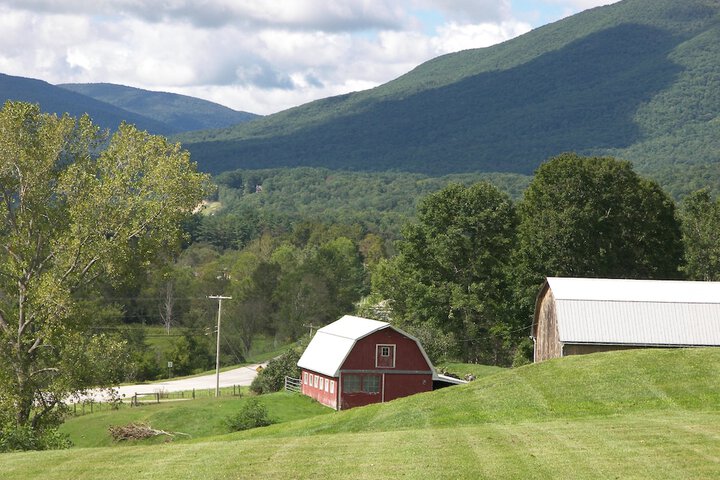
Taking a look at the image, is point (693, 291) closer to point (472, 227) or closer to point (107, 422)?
point (472, 227)

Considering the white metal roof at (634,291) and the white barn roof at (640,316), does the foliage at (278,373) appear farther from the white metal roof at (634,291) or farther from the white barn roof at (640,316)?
the white barn roof at (640,316)

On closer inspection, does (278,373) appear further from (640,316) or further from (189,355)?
(189,355)

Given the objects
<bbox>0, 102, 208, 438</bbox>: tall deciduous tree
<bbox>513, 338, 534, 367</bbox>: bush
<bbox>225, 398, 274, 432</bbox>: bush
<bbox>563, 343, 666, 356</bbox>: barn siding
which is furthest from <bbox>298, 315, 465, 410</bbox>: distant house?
<bbox>0, 102, 208, 438</bbox>: tall deciduous tree

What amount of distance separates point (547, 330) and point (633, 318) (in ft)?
22.2

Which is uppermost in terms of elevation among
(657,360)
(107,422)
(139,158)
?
(139,158)

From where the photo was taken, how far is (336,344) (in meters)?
64.5

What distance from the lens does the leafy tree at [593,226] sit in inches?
2918

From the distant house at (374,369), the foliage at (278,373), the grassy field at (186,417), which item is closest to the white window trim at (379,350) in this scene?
the distant house at (374,369)

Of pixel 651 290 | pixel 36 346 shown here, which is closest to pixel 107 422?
pixel 36 346

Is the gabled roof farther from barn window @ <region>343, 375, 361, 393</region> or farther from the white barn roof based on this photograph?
the white barn roof

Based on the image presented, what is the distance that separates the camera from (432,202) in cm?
8062

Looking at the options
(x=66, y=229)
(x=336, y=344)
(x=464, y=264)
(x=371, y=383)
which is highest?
(x=464, y=264)

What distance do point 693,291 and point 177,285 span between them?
93.6 meters

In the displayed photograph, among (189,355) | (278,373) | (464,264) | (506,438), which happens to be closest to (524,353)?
(464,264)
